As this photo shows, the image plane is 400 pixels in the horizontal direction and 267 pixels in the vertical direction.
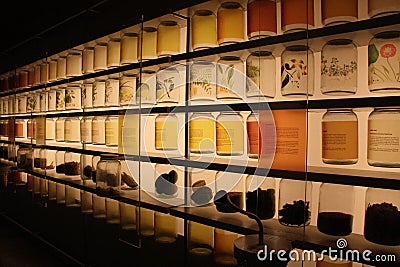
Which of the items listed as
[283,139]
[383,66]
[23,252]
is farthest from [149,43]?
[23,252]

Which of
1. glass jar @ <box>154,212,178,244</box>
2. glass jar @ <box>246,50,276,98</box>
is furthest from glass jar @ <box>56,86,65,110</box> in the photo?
glass jar @ <box>246,50,276,98</box>

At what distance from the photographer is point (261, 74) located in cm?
145

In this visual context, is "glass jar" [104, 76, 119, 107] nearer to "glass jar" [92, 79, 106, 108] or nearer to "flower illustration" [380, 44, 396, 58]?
"glass jar" [92, 79, 106, 108]

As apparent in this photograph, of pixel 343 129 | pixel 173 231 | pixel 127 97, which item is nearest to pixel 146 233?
pixel 173 231

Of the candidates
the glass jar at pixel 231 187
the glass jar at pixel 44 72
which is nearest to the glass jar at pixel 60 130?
the glass jar at pixel 44 72

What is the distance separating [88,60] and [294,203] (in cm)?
167

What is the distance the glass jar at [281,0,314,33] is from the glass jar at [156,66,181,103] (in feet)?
1.96

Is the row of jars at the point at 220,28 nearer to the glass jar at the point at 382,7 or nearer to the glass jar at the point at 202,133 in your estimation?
the glass jar at the point at 382,7

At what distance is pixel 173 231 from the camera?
6.42 feet

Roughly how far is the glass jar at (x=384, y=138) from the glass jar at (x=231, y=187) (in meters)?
0.55

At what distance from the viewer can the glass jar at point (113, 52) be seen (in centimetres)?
214

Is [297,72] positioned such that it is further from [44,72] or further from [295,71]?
[44,72]

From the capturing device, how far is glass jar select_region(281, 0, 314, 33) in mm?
1320

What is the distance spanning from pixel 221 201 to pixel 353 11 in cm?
91
